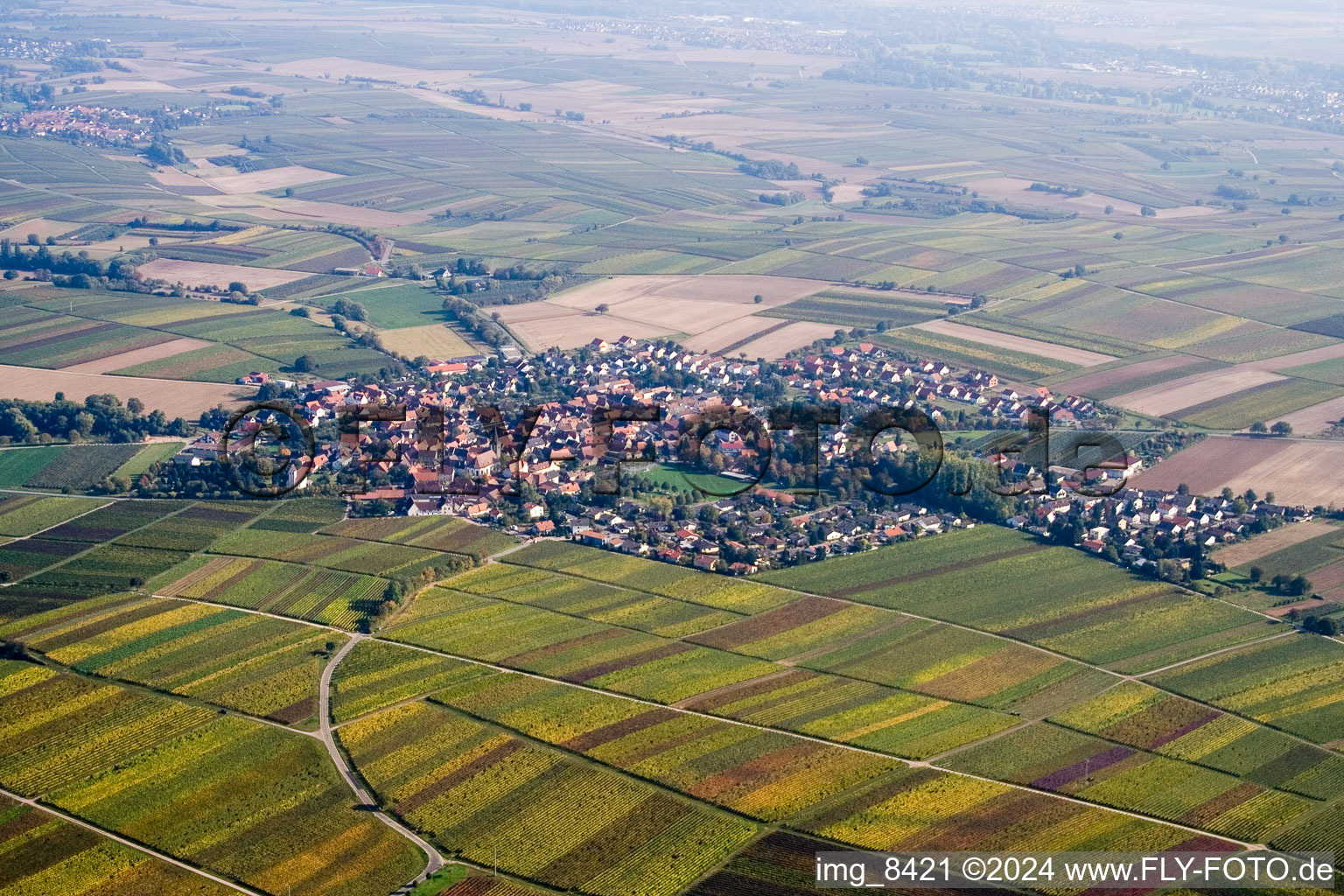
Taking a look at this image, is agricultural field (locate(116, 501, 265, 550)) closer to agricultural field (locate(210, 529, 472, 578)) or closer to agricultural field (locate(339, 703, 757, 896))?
agricultural field (locate(210, 529, 472, 578))

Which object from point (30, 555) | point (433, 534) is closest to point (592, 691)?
point (433, 534)

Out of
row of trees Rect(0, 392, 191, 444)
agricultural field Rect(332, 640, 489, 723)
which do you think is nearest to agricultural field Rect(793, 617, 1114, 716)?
agricultural field Rect(332, 640, 489, 723)

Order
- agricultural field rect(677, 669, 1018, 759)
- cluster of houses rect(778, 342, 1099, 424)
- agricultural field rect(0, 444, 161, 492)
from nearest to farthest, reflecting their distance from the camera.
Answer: agricultural field rect(677, 669, 1018, 759), agricultural field rect(0, 444, 161, 492), cluster of houses rect(778, 342, 1099, 424)

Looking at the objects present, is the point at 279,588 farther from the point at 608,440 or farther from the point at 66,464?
the point at 608,440

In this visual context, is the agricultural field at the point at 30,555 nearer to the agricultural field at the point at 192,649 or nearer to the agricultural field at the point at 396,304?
the agricultural field at the point at 192,649

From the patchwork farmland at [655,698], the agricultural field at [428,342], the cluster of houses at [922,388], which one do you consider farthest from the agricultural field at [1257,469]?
the agricultural field at [428,342]

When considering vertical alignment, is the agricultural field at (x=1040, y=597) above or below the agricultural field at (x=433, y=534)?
above

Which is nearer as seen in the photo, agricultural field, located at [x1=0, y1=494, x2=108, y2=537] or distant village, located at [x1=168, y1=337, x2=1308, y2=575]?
agricultural field, located at [x1=0, y1=494, x2=108, y2=537]
